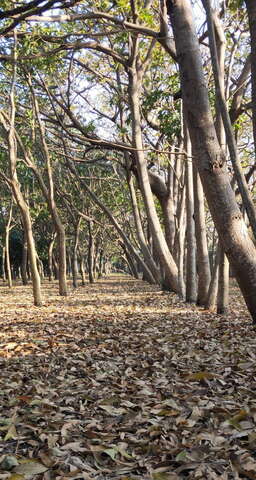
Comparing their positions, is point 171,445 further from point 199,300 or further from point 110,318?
point 199,300

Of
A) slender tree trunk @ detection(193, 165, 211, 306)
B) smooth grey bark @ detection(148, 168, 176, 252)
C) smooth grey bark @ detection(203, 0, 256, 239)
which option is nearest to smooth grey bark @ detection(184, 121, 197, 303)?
slender tree trunk @ detection(193, 165, 211, 306)

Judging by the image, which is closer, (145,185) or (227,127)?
(227,127)

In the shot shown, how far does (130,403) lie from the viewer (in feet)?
12.6

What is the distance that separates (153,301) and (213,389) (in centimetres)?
820

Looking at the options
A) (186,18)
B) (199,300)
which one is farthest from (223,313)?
(186,18)

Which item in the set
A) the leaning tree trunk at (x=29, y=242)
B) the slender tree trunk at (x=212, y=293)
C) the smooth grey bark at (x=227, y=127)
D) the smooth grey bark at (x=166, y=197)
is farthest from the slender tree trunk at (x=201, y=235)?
the smooth grey bark at (x=166, y=197)

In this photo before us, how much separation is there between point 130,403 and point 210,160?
3390mm

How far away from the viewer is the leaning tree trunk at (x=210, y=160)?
19.7 ft

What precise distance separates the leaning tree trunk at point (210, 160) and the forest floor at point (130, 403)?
1069mm

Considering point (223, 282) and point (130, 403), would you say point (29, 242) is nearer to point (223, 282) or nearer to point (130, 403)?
point (223, 282)

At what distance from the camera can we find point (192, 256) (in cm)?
1124

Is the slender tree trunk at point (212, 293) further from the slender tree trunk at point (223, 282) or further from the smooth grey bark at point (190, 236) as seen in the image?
the smooth grey bark at point (190, 236)

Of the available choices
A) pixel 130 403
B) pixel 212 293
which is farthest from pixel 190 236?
pixel 130 403

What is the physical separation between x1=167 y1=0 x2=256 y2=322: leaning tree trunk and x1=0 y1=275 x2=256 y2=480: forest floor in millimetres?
1069
